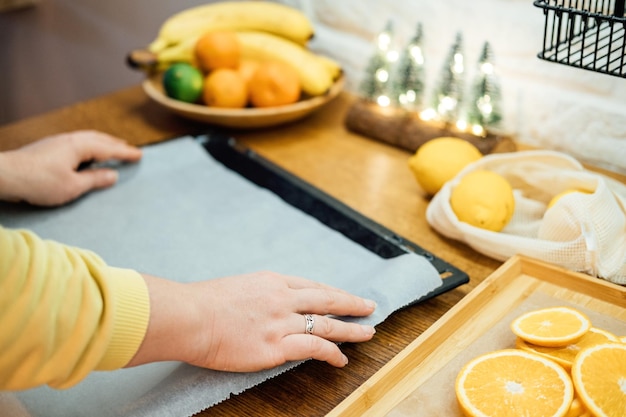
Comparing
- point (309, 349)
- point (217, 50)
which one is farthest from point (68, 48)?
point (309, 349)

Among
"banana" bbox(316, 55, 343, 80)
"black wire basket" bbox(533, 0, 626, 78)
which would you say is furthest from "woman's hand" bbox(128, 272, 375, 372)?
"banana" bbox(316, 55, 343, 80)

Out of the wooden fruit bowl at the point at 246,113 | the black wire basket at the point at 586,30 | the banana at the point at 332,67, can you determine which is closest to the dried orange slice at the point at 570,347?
the black wire basket at the point at 586,30

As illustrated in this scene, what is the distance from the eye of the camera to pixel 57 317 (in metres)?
0.60

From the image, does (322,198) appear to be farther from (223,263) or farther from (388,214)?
(223,263)

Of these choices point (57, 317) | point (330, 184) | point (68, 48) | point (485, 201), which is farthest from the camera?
point (68, 48)

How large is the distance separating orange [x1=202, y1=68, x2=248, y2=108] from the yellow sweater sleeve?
2.38 ft

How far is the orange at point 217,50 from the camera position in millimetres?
1341

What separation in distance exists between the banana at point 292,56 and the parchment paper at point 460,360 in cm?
67

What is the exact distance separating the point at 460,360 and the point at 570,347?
0.40 ft

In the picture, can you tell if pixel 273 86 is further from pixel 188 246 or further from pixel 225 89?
pixel 188 246

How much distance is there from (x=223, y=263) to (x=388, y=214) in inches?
11.5

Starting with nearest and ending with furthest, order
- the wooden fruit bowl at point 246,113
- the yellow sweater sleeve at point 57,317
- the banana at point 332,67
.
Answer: the yellow sweater sleeve at point 57,317
the wooden fruit bowl at point 246,113
the banana at point 332,67

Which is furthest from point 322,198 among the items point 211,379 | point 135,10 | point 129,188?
point 135,10

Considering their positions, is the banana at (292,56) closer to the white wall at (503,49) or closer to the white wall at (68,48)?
the white wall at (503,49)
